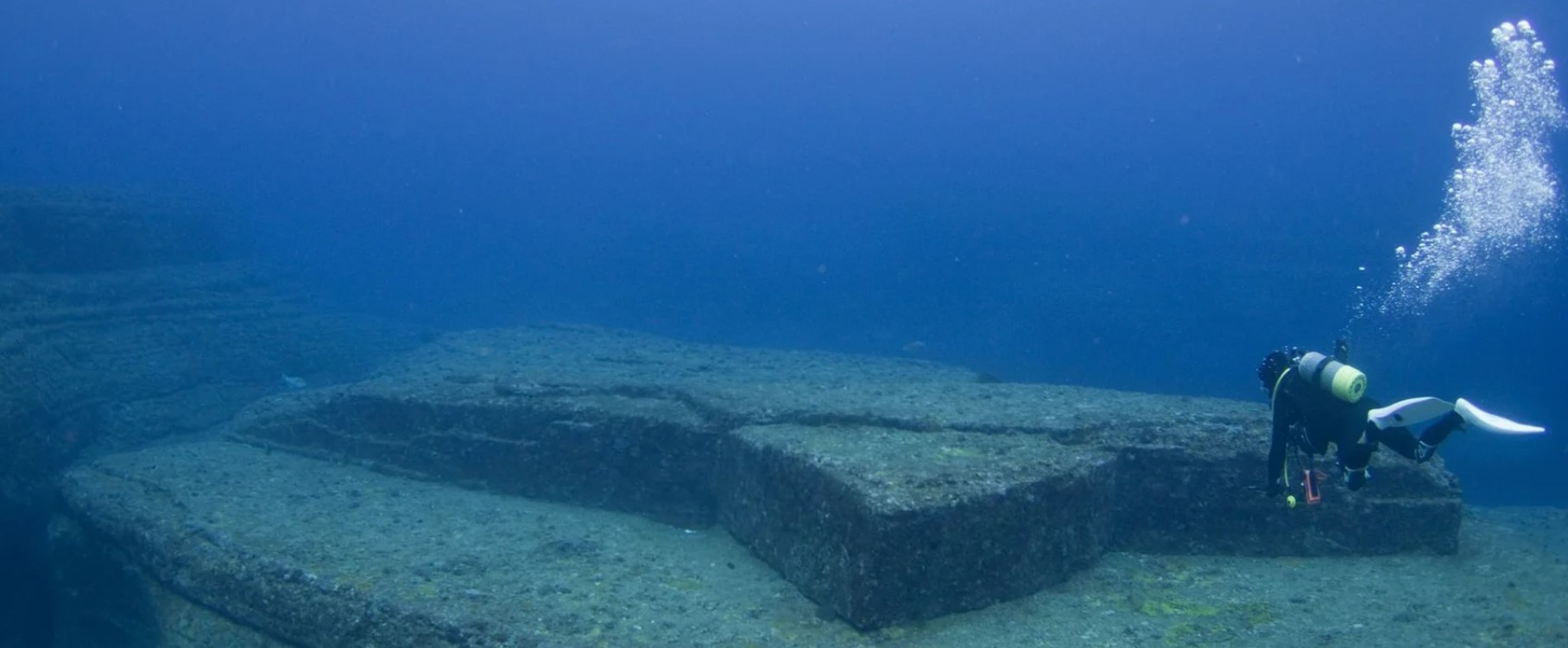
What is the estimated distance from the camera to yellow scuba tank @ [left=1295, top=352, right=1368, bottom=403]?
4.77 metres

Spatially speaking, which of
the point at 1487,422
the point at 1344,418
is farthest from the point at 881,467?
the point at 1487,422

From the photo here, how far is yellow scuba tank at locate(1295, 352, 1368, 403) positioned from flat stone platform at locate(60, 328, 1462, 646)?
4.65 ft

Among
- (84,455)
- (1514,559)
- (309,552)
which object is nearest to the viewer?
(309,552)

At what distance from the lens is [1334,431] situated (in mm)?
5133

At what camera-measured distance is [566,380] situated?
8.26 m

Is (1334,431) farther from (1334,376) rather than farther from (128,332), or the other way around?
(128,332)

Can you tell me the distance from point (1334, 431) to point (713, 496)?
171 inches

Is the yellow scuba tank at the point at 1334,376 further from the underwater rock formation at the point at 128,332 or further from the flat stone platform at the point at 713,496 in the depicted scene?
the underwater rock formation at the point at 128,332

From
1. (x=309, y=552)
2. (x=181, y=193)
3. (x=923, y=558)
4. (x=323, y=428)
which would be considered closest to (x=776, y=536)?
(x=923, y=558)

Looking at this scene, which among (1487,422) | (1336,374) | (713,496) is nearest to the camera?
(1487,422)

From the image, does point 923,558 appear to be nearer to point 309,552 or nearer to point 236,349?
point 309,552

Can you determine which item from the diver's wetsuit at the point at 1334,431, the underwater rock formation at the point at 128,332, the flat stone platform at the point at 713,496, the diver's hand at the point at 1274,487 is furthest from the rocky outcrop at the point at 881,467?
the underwater rock formation at the point at 128,332

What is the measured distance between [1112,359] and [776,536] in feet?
108

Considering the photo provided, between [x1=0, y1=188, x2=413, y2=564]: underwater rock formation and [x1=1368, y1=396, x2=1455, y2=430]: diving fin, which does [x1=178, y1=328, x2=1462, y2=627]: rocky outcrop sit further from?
[x1=0, y1=188, x2=413, y2=564]: underwater rock formation
